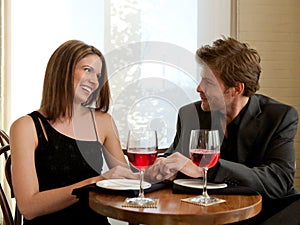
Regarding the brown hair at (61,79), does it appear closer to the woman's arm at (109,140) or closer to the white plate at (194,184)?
the woman's arm at (109,140)

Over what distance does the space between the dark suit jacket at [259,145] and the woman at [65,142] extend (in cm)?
33

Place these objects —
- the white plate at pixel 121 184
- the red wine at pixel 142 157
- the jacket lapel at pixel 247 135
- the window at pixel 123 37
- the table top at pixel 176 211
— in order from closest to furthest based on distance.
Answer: the table top at pixel 176 211, the red wine at pixel 142 157, the white plate at pixel 121 184, the jacket lapel at pixel 247 135, the window at pixel 123 37

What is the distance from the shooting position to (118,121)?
2768mm

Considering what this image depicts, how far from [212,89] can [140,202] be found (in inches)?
32.0

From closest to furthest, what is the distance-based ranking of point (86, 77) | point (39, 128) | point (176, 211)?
point (176, 211)
point (39, 128)
point (86, 77)

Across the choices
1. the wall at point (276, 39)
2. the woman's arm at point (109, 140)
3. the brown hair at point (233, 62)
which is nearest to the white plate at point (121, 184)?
the woman's arm at point (109, 140)

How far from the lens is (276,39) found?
3.21 m

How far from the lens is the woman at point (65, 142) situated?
172 centimetres

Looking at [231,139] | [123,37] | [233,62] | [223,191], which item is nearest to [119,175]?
[223,191]

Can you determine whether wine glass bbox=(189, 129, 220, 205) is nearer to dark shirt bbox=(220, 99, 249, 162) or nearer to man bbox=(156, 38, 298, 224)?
man bbox=(156, 38, 298, 224)

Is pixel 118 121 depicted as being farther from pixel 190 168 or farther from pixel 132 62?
pixel 190 168

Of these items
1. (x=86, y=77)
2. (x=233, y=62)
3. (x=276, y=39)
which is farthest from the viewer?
(x=276, y=39)

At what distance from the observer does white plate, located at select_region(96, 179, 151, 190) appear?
5.06 feet

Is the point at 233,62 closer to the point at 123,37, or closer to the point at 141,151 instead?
the point at 141,151
